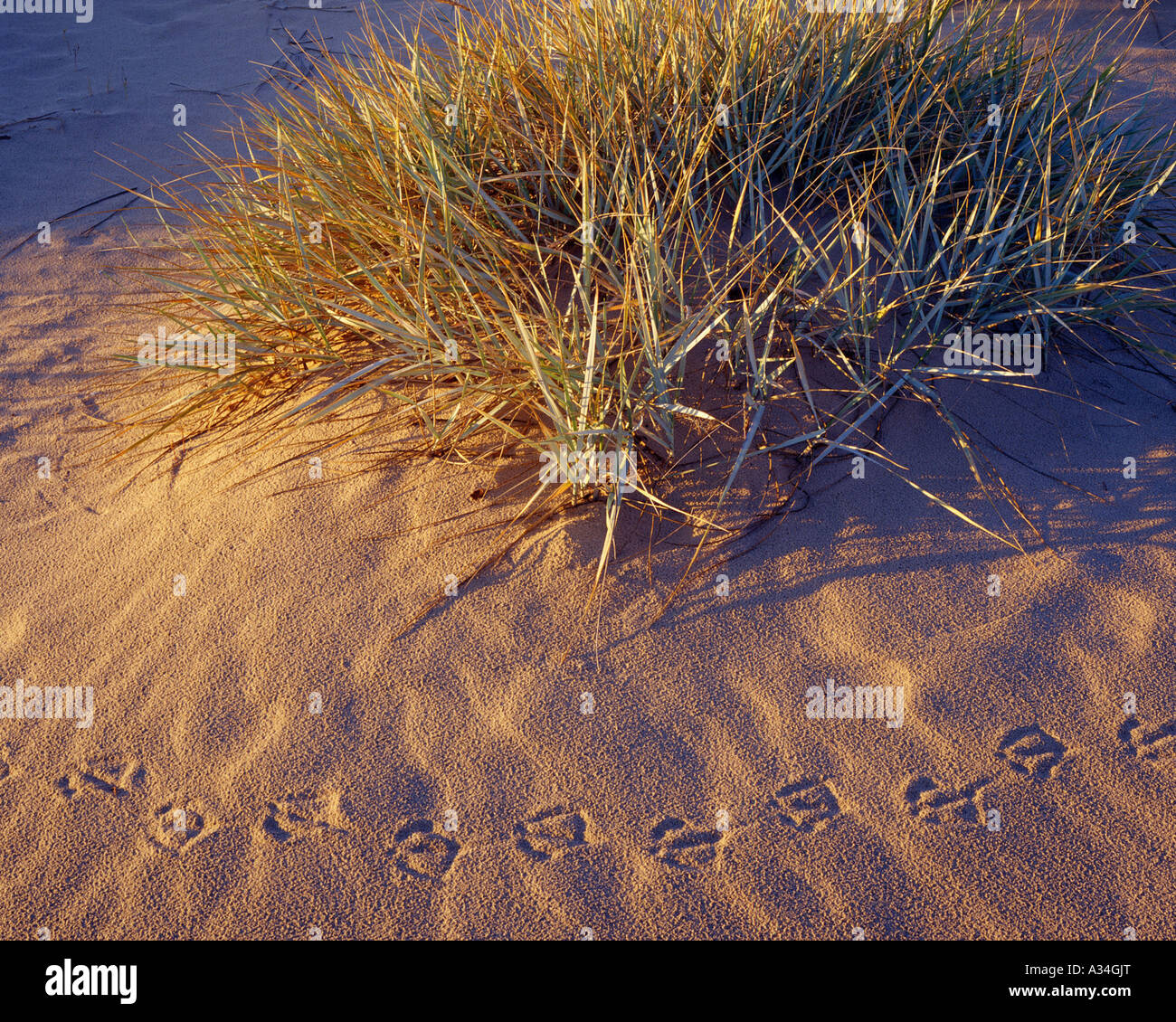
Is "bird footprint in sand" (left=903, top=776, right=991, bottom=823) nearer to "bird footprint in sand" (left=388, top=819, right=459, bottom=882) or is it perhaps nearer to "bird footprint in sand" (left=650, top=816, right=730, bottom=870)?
"bird footprint in sand" (left=650, top=816, right=730, bottom=870)

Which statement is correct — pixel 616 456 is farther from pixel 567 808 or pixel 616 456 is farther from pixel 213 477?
pixel 213 477

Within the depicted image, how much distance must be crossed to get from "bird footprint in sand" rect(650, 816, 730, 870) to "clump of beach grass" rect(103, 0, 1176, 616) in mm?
698

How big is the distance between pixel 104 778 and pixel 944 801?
5.40ft

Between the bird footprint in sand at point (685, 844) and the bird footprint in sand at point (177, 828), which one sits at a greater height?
the bird footprint in sand at point (177, 828)

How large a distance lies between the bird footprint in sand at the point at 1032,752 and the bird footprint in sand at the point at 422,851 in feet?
3.53

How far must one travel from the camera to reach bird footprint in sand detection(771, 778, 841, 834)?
1.58 metres

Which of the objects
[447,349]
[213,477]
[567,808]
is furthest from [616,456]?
[213,477]

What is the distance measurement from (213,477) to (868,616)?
1688 millimetres

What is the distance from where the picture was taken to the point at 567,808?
5.33 feet

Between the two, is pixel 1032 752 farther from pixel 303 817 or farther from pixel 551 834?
pixel 303 817

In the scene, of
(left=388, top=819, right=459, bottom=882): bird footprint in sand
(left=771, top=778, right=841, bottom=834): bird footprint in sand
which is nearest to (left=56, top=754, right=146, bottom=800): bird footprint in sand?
(left=388, top=819, right=459, bottom=882): bird footprint in sand

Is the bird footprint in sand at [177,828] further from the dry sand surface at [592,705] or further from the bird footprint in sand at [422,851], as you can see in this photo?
the bird footprint in sand at [422,851]

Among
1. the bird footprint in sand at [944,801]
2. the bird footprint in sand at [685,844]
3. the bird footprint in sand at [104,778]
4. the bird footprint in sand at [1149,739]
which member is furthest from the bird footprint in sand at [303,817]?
the bird footprint in sand at [1149,739]

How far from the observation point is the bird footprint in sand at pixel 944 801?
157 cm
